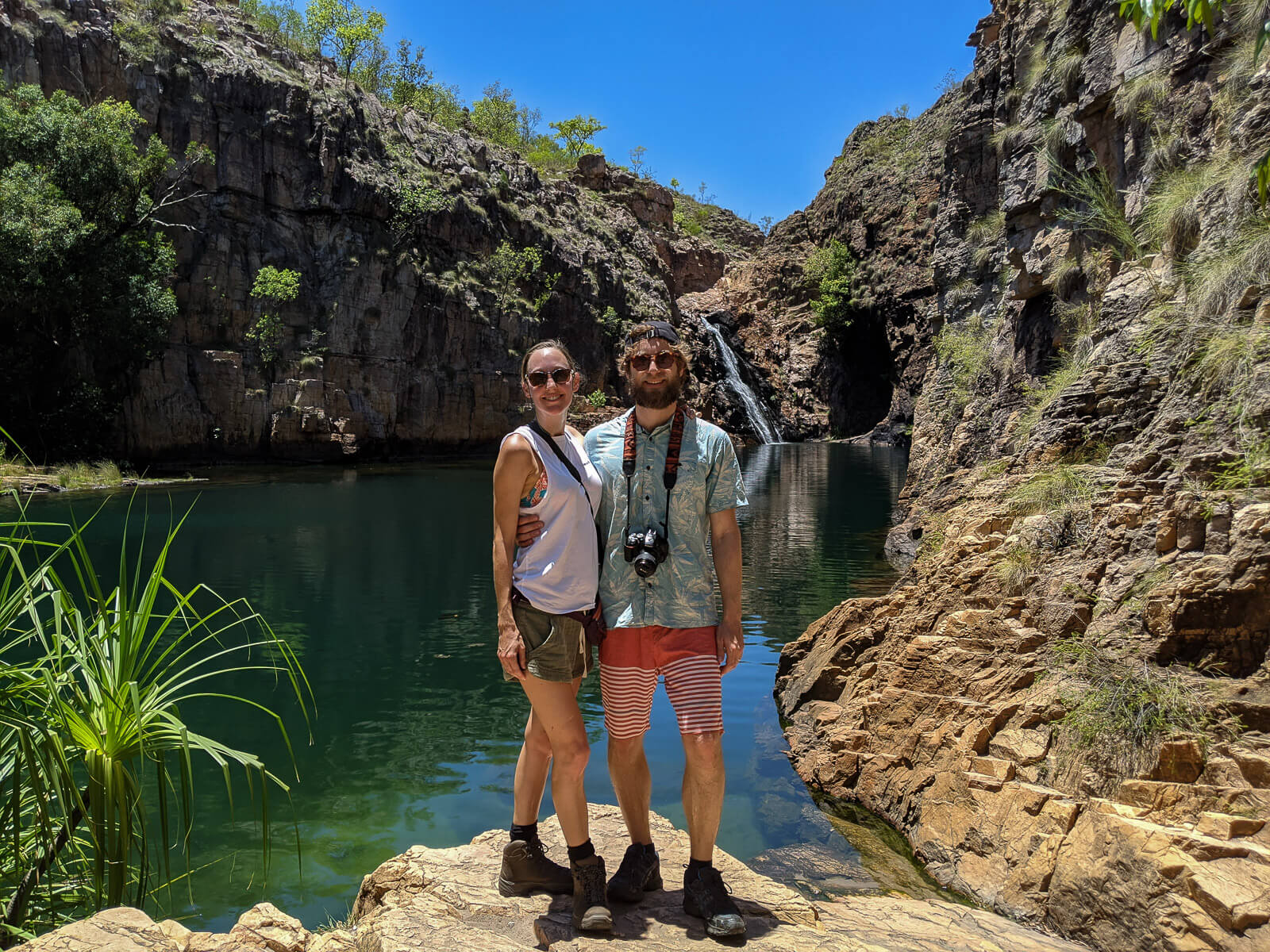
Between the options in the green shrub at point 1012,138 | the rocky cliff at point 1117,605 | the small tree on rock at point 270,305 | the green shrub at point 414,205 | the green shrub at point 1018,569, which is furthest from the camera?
the green shrub at point 414,205

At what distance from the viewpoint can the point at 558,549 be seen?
3.09m

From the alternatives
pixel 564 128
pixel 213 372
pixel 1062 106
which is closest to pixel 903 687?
pixel 1062 106

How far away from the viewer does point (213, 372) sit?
108 feet

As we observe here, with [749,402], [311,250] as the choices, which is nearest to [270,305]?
[311,250]

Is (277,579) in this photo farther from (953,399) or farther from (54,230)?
(54,230)

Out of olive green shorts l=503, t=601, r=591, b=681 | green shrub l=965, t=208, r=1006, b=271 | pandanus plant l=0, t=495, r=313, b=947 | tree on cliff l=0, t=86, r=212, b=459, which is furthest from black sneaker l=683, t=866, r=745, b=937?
tree on cliff l=0, t=86, r=212, b=459

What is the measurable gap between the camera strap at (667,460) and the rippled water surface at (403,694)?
9.56ft

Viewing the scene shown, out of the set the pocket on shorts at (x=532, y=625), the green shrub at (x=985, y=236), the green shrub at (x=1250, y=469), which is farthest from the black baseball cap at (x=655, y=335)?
the green shrub at (x=985, y=236)

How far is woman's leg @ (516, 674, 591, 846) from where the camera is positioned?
3068 millimetres

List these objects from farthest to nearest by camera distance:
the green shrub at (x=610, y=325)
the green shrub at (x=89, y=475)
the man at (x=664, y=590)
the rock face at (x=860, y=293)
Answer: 1. the green shrub at (x=610, y=325)
2. the rock face at (x=860, y=293)
3. the green shrub at (x=89, y=475)
4. the man at (x=664, y=590)

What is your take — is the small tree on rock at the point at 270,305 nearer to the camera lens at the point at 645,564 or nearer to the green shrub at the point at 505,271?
the green shrub at the point at 505,271

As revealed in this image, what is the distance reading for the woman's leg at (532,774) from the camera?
3299mm

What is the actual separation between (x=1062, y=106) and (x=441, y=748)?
11462mm

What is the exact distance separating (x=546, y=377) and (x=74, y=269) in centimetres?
2989
